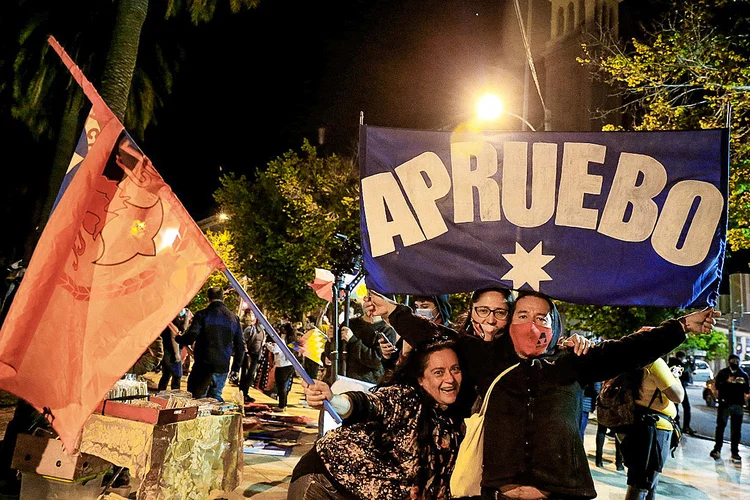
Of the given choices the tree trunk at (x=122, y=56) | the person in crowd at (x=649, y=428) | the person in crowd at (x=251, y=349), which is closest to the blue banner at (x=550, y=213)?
the person in crowd at (x=649, y=428)

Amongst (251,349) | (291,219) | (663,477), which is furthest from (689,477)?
(291,219)

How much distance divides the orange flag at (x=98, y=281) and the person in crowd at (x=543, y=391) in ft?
5.43

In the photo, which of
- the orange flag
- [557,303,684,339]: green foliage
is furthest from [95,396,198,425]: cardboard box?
[557,303,684,339]: green foliage

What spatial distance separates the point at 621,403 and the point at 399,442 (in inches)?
133

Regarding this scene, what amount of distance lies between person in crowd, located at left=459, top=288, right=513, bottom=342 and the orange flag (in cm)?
150

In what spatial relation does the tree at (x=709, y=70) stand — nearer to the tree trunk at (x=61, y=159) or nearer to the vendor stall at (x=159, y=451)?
the vendor stall at (x=159, y=451)

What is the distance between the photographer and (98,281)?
347 centimetres

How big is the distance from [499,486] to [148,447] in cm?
288

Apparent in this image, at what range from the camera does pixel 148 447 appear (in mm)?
4730

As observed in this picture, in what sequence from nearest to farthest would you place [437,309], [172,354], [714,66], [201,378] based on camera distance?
[437,309], [201,378], [172,354], [714,66]

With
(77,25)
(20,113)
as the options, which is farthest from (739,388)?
(20,113)

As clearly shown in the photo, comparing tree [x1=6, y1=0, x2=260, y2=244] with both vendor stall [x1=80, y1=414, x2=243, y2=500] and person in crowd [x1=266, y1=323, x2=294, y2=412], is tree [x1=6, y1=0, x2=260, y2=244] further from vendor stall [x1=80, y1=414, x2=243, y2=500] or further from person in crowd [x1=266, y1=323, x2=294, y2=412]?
vendor stall [x1=80, y1=414, x2=243, y2=500]

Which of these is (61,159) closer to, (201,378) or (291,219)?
(201,378)

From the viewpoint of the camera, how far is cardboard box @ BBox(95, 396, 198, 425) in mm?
4789
